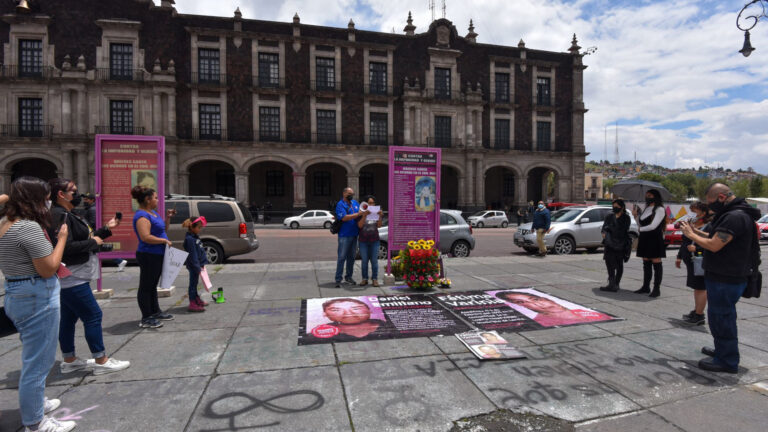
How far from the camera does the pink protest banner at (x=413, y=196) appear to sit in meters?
7.86

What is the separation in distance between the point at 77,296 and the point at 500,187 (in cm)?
3961

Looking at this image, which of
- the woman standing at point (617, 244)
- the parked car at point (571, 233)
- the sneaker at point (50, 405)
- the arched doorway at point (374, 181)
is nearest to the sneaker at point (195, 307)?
the sneaker at point (50, 405)

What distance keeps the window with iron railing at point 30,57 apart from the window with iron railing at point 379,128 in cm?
2470

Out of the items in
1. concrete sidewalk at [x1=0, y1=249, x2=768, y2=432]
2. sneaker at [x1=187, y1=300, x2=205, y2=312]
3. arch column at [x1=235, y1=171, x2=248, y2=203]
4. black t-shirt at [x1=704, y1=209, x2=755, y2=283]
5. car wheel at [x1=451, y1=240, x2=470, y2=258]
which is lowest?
concrete sidewalk at [x1=0, y1=249, x2=768, y2=432]

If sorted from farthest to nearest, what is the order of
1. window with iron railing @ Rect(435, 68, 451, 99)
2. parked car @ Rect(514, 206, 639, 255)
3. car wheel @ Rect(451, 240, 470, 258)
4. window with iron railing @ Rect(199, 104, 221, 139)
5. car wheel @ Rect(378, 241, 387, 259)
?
window with iron railing @ Rect(435, 68, 451, 99)
window with iron railing @ Rect(199, 104, 221, 139)
parked car @ Rect(514, 206, 639, 255)
car wheel @ Rect(451, 240, 470, 258)
car wheel @ Rect(378, 241, 387, 259)

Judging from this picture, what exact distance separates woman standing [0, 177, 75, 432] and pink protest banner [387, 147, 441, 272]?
5662 mm

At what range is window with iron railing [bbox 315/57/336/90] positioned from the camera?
32688 mm

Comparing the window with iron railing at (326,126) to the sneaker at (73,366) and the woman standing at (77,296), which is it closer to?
the woman standing at (77,296)

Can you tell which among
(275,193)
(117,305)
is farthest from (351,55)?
(117,305)

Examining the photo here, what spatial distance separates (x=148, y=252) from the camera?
4996 mm

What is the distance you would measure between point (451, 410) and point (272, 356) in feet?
6.50

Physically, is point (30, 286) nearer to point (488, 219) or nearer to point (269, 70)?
point (488, 219)

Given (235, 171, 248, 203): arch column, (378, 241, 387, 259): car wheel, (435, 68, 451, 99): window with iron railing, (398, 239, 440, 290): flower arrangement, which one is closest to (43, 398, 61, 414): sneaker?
(398, 239, 440, 290): flower arrangement

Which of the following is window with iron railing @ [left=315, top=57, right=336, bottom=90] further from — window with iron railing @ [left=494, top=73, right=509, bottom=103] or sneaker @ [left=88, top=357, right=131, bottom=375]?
sneaker @ [left=88, top=357, right=131, bottom=375]
